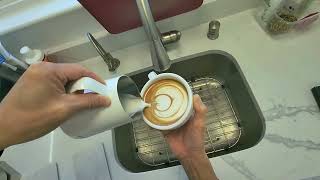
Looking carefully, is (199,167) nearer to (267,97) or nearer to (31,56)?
(267,97)

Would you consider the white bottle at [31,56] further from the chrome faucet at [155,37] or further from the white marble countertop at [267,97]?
the chrome faucet at [155,37]

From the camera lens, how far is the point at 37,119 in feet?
1.67

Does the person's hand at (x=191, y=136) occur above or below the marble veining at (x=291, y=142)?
above

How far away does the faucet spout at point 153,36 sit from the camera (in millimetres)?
637

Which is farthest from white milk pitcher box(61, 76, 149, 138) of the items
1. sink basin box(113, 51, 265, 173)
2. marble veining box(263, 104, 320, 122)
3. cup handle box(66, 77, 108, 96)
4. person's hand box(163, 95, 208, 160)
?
marble veining box(263, 104, 320, 122)

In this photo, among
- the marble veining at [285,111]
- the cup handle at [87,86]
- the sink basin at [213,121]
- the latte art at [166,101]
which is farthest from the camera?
the sink basin at [213,121]

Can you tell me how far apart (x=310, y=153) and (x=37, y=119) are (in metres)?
0.60

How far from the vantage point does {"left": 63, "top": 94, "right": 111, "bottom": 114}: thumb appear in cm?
49

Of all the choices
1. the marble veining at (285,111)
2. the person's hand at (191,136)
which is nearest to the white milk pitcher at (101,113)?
the person's hand at (191,136)

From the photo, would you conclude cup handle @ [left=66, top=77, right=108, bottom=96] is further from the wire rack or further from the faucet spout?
the wire rack

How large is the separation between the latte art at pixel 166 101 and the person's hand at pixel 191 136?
3cm

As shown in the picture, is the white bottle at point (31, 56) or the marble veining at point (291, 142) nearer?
the marble veining at point (291, 142)

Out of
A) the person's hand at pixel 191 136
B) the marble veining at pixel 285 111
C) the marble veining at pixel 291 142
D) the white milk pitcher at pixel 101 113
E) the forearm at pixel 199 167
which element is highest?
the white milk pitcher at pixel 101 113

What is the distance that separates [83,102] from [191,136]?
27 centimetres
